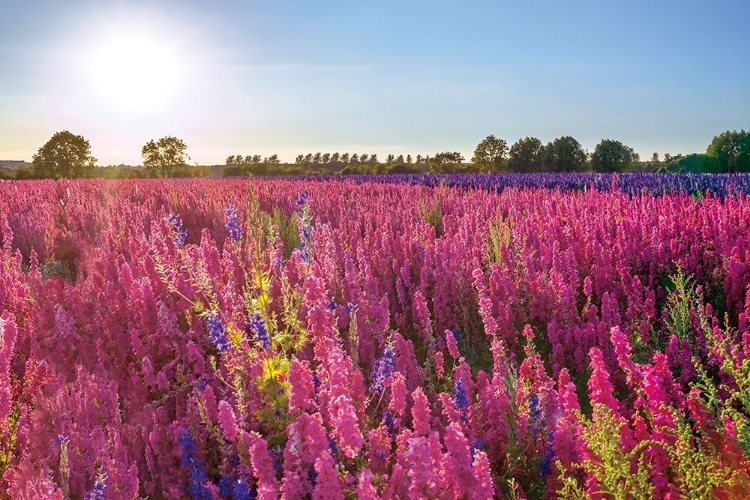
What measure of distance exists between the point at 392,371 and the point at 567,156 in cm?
4955

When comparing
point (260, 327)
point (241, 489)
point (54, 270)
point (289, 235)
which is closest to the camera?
point (241, 489)

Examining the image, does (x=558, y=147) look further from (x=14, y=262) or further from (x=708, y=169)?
(x=14, y=262)

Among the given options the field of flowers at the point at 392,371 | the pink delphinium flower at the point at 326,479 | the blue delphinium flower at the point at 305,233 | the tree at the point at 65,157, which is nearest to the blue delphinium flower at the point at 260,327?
the field of flowers at the point at 392,371

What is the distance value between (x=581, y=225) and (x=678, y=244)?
2.96 feet

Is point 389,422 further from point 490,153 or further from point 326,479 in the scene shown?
point 490,153

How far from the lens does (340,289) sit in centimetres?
453

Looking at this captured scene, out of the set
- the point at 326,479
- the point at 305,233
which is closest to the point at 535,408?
the point at 326,479

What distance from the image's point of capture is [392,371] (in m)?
2.87

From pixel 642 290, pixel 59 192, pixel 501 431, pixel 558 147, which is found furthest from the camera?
pixel 558 147

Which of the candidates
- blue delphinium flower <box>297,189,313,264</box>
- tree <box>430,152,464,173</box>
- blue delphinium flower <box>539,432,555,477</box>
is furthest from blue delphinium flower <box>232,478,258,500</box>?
tree <box>430,152,464,173</box>

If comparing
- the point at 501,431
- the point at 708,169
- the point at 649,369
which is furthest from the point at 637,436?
the point at 708,169

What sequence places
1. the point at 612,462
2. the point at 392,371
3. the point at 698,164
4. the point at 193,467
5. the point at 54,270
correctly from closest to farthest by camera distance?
the point at 612,462 → the point at 193,467 → the point at 392,371 → the point at 54,270 → the point at 698,164

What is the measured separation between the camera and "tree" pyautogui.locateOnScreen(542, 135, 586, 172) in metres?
48.9

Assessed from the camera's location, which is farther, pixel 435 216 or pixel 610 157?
pixel 610 157
